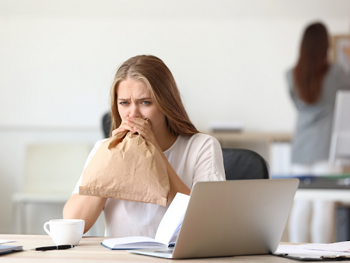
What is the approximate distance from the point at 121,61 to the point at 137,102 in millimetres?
2398

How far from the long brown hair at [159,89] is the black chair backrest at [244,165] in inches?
5.4

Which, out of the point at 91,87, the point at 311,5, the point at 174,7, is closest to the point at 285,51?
the point at 311,5

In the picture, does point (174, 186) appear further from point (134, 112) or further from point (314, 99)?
point (314, 99)

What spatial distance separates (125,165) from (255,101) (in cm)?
270

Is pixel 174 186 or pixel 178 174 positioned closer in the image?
pixel 174 186

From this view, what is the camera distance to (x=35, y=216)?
3475 mm

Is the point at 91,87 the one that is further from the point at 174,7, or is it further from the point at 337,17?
the point at 337,17

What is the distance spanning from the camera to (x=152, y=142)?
1.14 metres

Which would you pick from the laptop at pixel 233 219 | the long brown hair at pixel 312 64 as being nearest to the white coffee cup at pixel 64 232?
→ the laptop at pixel 233 219

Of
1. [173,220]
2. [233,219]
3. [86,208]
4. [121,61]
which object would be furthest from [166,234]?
[121,61]

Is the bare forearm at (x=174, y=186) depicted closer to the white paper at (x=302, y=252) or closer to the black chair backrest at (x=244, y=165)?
the black chair backrest at (x=244, y=165)

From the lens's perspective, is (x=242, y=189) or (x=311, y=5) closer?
(x=242, y=189)

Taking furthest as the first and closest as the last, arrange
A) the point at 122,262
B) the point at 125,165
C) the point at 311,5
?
the point at 311,5, the point at 125,165, the point at 122,262

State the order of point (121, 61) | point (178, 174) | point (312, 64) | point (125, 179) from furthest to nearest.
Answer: point (121, 61) < point (312, 64) < point (178, 174) < point (125, 179)
